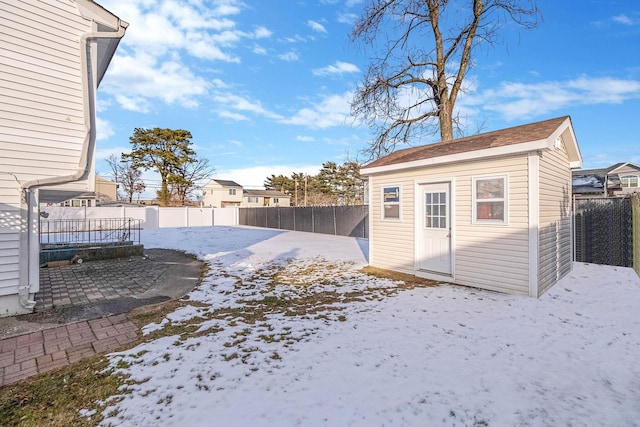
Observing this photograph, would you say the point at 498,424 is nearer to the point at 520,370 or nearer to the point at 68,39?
the point at 520,370

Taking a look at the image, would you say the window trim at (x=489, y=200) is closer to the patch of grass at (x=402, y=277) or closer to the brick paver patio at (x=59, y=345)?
the patch of grass at (x=402, y=277)

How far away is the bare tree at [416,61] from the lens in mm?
11062

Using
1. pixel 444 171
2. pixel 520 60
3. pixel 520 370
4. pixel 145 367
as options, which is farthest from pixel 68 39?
pixel 520 60

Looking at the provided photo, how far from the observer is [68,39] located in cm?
448

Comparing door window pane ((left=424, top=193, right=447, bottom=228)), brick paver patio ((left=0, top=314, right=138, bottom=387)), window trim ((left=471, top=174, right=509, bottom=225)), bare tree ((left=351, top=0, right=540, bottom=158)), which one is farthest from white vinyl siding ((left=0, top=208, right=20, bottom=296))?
bare tree ((left=351, top=0, right=540, bottom=158))

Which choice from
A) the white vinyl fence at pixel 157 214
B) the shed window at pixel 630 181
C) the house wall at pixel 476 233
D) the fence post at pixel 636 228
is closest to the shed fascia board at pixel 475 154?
the house wall at pixel 476 233

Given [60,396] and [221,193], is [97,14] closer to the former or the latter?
[60,396]

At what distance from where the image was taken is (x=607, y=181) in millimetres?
14617

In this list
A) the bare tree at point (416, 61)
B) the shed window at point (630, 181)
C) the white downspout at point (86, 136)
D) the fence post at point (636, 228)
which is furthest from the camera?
the shed window at point (630, 181)

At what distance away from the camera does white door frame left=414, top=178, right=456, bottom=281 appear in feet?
19.3

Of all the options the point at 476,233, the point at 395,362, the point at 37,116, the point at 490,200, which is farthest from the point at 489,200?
the point at 37,116

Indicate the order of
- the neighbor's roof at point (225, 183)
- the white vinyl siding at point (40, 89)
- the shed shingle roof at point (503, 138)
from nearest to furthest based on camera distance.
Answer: the white vinyl siding at point (40, 89) → the shed shingle roof at point (503, 138) → the neighbor's roof at point (225, 183)

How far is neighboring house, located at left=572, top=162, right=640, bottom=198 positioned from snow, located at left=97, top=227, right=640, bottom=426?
21.4ft

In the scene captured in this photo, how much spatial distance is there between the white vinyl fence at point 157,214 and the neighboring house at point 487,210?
19.2 metres
